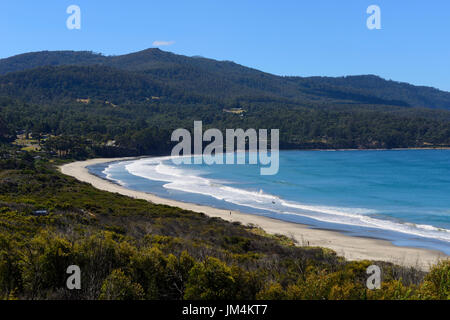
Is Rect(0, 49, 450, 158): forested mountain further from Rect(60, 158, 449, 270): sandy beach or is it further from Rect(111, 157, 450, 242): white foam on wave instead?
Rect(60, 158, 449, 270): sandy beach

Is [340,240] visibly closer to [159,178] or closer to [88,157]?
[159,178]

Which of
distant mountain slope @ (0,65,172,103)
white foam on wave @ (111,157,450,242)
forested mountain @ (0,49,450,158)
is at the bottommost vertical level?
white foam on wave @ (111,157,450,242)

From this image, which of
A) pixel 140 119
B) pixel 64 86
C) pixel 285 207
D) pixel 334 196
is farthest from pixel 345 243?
pixel 64 86

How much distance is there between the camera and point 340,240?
930 inches

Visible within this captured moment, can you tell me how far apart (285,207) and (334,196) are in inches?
312

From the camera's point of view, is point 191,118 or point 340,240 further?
point 191,118

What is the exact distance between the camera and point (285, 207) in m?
35.2

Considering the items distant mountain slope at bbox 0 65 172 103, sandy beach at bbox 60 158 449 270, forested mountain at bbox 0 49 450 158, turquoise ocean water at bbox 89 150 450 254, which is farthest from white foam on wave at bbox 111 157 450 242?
distant mountain slope at bbox 0 65 172 103

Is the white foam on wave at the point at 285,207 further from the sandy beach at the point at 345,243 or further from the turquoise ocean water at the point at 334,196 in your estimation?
the sandy beach at the point at 345,243

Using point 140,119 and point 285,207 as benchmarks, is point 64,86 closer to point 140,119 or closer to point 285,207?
point 140,119

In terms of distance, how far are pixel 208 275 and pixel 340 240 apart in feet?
56.1

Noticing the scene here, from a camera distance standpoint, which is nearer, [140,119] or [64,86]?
[140,119]

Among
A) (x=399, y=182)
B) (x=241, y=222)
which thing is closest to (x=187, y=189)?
(x=241, y=222)

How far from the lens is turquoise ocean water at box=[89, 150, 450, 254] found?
90.3ft
